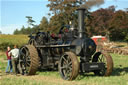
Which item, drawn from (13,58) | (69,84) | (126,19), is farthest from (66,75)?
(126,19)

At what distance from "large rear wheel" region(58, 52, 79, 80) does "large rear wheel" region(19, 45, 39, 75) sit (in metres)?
1.47

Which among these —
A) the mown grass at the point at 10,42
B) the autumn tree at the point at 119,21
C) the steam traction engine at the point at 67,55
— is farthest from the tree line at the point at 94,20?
the steam traction engine at the point at 67,55

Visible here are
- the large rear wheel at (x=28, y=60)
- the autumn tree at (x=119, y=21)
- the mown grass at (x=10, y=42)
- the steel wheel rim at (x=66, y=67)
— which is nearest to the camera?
the steel wheel rim at (x=66, y=67)

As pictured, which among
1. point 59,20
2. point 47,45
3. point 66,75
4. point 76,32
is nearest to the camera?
point 66,75

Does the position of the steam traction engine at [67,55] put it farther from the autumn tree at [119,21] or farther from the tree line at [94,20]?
the autumn tree at [119,21]

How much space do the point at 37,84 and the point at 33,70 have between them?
8.32 ft

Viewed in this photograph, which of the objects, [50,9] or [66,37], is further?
[50,9]

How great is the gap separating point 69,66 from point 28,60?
8.48 ft

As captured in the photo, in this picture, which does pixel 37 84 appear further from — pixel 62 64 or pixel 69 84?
pixel 62 64

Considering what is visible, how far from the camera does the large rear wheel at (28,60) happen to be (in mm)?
9906

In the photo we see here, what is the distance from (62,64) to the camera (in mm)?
9344

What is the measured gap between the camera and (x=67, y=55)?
9.08 meters

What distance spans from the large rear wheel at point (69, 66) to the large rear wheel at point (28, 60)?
1.47 m

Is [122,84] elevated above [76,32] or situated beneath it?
situated beneath
